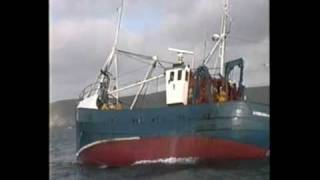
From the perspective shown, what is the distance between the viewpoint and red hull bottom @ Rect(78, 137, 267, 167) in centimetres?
820

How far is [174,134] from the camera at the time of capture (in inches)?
331

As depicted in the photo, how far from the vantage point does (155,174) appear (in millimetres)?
8953

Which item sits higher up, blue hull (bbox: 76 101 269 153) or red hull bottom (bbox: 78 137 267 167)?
blue hull (bbox: 76 101 269 153)

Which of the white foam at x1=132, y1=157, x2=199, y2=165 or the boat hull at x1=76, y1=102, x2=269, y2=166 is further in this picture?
the white foam at x1=132, y1=157, x2=199, y2=165

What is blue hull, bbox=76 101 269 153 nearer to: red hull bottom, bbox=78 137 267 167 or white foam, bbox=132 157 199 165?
red hull bottom, bbox=78 137 267 167

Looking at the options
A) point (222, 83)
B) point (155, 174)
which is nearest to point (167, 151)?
point (155, 174)

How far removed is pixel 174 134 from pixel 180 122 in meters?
0.26

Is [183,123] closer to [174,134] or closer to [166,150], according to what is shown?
[174,134]

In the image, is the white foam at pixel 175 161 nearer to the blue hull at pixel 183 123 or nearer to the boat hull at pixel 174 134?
the boat hull at pixel 174 134

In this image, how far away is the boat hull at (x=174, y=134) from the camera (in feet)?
25.7

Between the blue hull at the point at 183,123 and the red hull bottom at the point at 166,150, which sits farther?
the red hull bottom at the point at 166,150

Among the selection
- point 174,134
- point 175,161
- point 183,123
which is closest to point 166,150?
point 175,161
